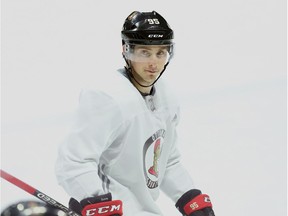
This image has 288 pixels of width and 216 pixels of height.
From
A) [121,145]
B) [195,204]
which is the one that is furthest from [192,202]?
[121,145]

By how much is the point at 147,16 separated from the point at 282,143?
2.15 ft

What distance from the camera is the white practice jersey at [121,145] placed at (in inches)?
74.2

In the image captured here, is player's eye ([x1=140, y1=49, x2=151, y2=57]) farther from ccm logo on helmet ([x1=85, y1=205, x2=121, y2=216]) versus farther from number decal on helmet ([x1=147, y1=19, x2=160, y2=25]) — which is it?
ccm logo on helmet ([x1=85, y1=205, x2=121, y2=216])

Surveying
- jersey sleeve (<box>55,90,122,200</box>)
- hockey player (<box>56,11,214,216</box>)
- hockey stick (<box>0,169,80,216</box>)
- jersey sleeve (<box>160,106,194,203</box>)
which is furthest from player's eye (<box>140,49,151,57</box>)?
hockey stick (<box>0,169,80,216</box>)

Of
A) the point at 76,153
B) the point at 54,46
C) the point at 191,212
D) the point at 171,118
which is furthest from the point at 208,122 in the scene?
the point at 54,46

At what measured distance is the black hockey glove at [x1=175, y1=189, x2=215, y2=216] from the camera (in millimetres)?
2162

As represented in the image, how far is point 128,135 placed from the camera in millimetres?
1938

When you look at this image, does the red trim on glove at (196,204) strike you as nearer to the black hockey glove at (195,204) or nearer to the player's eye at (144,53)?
the black hockey glove at (195,204)

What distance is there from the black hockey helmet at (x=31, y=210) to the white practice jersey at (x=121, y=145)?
80 mm

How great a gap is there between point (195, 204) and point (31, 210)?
531 millimetres

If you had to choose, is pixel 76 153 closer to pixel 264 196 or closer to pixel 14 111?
pixel 14 111

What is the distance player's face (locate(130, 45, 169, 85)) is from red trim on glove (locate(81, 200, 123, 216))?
1.10ft

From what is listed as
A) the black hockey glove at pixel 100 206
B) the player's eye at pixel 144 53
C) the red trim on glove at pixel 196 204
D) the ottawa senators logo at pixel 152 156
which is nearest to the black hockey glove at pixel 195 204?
the red trim on glove at pixel 196 204

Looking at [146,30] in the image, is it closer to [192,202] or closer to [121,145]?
[121,145]
